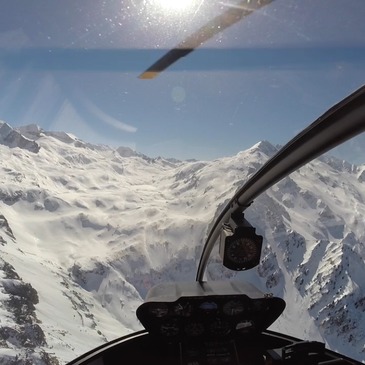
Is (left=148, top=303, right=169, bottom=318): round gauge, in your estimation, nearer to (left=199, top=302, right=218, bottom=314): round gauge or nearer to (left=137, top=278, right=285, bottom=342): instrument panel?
(left=137, top=278, right=285, bottom=342): instrument panel

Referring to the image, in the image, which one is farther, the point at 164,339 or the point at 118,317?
the point at 118,317

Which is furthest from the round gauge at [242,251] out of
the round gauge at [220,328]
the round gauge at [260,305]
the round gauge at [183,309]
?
the round gauge at [220,328]

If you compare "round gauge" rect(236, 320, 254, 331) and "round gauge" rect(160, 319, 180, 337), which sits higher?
"round gauge" rect(236, 320, 254, 331)

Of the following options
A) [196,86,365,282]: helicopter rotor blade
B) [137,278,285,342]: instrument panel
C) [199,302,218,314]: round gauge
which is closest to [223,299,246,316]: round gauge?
[137,278,285,342]: instrument panel

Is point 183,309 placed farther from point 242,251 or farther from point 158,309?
point 242,251

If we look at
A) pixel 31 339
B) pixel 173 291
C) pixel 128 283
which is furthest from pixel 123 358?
pixel 128 283

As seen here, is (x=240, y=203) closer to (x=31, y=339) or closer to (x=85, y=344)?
(x=31, y=339)

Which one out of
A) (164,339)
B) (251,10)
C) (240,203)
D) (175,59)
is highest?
(251,10)

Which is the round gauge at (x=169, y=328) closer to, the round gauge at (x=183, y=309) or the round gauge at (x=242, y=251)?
the round gauge at (x=183, y=309)
